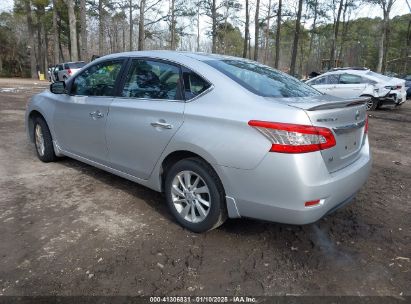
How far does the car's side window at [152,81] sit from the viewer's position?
11.3 feet

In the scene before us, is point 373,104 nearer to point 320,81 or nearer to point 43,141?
point 320,81

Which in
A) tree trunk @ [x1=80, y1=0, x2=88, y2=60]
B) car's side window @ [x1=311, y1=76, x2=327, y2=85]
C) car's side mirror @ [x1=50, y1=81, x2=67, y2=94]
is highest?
tree trunk @ [x1=80, y1=0, x2=88, y2=60]

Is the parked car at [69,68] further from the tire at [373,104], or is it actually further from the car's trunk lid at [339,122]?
the car's trunk lid at [339,122]

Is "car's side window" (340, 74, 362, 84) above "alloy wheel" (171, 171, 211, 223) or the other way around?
above

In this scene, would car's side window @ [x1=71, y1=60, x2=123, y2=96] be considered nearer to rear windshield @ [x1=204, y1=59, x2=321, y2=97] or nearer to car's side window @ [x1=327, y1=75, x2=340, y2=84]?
rear windshield @ [x1=204, y1=59, x2=321, y2=97]

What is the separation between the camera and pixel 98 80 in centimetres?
429

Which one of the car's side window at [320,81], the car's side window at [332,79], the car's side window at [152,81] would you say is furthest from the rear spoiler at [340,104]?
the car's side window at [320,81]

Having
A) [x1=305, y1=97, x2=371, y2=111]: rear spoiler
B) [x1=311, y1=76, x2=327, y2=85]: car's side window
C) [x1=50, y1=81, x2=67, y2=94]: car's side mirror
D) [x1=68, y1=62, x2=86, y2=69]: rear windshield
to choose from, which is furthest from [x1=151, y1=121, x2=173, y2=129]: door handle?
[x1=68, y1=62, x2=86, y2=69]: rear windshield

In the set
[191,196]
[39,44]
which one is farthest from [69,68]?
[39,44]

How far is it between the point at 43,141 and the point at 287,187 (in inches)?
157

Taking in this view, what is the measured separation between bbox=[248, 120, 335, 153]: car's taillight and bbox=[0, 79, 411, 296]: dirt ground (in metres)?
0.97

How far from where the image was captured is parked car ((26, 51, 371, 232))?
2670 millimetres

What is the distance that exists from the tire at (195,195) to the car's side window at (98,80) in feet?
4.44

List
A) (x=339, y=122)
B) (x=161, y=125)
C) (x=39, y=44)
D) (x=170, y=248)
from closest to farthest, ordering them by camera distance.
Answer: (x=339, y=122) < (x=170, y=248) < (x=161, y=125) < (x=39, y=44)
